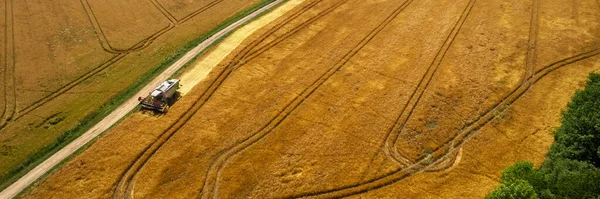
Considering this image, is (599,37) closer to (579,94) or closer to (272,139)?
(579,94)

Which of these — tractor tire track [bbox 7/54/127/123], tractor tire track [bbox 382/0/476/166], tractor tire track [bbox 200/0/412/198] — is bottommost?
tractor tire track [bbox 382/0/476/166]

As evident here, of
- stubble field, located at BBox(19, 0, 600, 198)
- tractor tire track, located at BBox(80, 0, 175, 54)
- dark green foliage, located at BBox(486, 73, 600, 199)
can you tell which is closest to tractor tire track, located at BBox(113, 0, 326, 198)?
stubble field, located at BBox(19, 0, 600, 198)

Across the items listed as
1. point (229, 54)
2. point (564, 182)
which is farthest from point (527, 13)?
point (229, 54)

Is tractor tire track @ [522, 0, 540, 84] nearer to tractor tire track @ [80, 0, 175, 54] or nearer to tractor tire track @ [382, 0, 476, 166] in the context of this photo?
tractor tire track @ [382, 0, 476, 166]

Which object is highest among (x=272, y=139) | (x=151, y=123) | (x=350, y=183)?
(x=151, y=123)

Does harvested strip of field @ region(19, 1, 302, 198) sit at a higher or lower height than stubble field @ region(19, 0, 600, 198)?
higher

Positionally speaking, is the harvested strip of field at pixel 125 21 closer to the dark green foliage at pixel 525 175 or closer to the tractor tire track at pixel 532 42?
the dark green foliage at pixel 525 175
